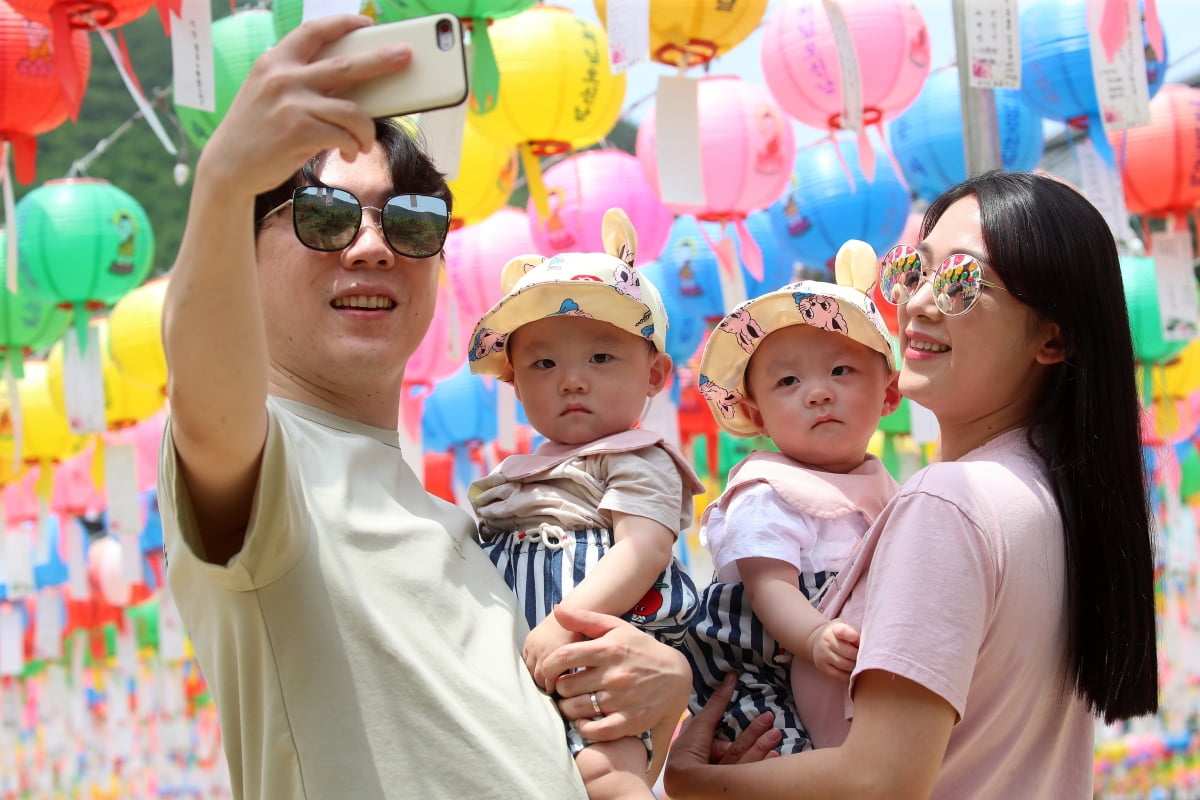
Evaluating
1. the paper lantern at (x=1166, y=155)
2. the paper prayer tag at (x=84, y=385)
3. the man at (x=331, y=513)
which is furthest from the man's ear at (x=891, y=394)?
the paper prayer tag at (x=84, y=385)

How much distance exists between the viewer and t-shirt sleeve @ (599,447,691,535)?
1968 millimetres

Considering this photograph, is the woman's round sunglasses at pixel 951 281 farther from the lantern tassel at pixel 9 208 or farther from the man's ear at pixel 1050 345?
the lantern tassel at pixel 9 208

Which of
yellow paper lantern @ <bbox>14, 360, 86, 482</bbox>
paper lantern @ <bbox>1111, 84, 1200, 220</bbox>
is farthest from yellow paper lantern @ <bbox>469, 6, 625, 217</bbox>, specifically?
yellow paper lantern @ <bbox>14, 360, 86, 482</bbox>

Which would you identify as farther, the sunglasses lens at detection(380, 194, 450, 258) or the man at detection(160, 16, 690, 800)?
the sunglasses lens at detection(380, 194, 450, 258)

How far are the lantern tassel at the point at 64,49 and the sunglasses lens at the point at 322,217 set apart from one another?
127 inches

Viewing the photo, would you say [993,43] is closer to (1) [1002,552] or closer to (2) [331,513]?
(1) [1002,552]

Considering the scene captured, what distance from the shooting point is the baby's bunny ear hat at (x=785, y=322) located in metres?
2.20

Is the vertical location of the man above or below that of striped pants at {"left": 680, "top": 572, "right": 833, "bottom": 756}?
above

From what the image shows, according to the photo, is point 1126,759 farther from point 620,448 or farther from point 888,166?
point 620,448

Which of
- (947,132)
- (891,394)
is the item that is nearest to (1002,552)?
(891,394)

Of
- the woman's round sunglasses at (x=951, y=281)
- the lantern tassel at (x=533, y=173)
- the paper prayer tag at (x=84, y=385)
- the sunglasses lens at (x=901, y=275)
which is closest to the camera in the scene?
the woman's round sunglasses at (x=951, y=281)

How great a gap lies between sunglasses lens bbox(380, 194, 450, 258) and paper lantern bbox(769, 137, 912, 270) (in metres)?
4.46

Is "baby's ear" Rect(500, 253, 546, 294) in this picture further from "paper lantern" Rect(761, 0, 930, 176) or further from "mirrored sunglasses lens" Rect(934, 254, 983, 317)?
"paper lantern" Rect(761, 0, 930, 176)

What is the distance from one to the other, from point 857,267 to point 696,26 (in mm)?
2657
